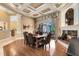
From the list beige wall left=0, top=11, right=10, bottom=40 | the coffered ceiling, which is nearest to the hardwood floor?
beige wall left=0, top=11, right=10, bottom=40

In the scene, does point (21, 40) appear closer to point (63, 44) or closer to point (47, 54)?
point (47, 54)

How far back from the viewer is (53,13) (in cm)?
237

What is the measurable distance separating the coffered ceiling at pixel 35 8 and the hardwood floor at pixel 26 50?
57 cm

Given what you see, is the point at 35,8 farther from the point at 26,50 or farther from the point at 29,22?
the point at 26,50

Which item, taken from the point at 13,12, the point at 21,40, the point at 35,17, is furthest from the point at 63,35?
the point at 13,12

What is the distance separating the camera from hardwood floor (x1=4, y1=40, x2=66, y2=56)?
2.31m

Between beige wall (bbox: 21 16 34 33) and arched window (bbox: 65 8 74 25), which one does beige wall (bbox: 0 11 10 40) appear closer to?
beige wall (bbox: 21 16 34 33)

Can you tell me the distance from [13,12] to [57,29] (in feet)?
2.91

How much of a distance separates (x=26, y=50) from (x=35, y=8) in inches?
31.9

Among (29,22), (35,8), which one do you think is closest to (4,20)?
(29,22)

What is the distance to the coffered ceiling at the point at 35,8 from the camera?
2314 mm

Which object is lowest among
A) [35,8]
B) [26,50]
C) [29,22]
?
[26,50]

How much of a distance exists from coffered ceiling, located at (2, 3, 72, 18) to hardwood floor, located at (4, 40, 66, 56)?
0.57m

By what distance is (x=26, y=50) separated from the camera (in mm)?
2340
